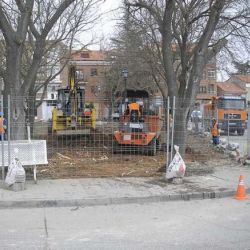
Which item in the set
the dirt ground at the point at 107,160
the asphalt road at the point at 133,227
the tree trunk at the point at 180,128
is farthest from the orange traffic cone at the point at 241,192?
the tree trunk at the point at 180,128

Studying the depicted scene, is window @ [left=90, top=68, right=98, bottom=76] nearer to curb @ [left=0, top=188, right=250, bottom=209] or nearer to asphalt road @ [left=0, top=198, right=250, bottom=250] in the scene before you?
curb @ [left=0, top=188, right=250, bottom=209]

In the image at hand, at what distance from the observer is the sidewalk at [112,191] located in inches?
395

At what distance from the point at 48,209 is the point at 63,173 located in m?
3.61

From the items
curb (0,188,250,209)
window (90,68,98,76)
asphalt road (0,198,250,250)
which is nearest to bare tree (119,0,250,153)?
curb (0,188,250,209)

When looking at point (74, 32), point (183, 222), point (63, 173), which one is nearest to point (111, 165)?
point (63, 173)

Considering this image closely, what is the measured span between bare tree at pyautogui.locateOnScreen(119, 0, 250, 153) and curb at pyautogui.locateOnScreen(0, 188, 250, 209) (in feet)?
10.8

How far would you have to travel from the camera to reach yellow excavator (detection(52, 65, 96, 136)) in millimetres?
19344

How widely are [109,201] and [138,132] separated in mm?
7649

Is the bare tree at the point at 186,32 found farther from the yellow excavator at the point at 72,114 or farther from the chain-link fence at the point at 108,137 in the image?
the yellow excavator at the point at 72,114

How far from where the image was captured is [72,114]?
68.8 feet

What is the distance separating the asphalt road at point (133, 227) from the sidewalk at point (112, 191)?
28 centimetres

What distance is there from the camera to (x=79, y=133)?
19312mm

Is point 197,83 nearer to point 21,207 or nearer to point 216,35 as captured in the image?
point 21,207

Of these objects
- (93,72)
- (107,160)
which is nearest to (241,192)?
(107,160)
